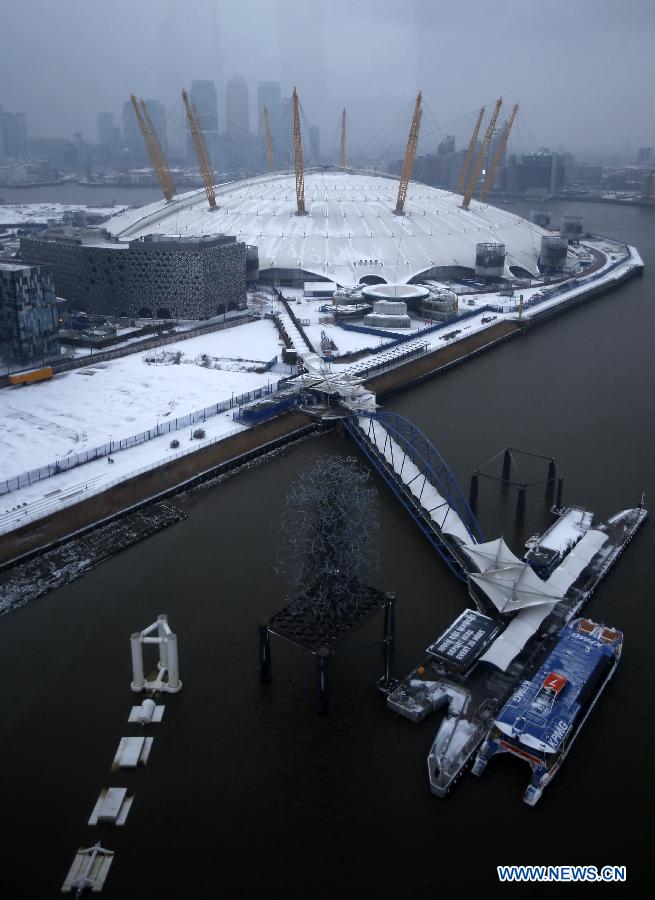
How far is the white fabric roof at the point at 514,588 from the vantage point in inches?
468

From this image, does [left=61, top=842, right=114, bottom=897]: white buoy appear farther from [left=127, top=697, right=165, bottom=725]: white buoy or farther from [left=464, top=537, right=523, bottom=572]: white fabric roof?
[left=464, top=537, right=523, bottom=572]: white fabric roof

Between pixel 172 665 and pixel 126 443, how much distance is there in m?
8.02

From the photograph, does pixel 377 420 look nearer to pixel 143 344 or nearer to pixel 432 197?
pixel 143 344

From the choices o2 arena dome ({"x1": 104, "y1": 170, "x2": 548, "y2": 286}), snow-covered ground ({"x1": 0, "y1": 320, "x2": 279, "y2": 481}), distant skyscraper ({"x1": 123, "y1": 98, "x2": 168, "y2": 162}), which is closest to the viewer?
snow-covered ground ({"x1": 0, "y1": 320, "x2": 279, "y2": 481})

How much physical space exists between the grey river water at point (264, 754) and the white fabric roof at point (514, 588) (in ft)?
2.28

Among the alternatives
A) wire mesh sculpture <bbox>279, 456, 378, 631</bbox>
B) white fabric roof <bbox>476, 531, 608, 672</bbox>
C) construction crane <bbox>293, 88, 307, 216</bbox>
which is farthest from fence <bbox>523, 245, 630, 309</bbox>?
wire mesh sculpture <bbox>279, 456, 378, 631</bbox>

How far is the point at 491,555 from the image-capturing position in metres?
12.9

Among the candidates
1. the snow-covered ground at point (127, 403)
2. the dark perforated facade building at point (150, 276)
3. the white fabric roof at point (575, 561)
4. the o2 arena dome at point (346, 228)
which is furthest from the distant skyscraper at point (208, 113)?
the white fabric roof at point (575, 561)

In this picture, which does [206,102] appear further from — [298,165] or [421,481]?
[421,481]

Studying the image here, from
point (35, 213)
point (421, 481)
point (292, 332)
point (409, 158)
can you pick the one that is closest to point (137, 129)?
point (35, 213)

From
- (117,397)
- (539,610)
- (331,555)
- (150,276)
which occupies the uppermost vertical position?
(150,276)

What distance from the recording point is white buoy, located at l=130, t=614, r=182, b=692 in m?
10.5

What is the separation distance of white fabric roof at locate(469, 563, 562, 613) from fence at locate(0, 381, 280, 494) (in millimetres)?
8711

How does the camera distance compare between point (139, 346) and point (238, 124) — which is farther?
point (238, 124)
